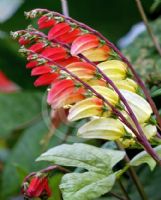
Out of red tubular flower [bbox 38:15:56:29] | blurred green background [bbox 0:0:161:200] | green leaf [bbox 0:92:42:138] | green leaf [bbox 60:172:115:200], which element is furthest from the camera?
green leaf [bbox 0:92:42:138]

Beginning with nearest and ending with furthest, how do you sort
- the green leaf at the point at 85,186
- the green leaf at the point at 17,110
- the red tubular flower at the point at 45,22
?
the green leaf at the point at 85,186
the red tubular flower at the point at 45,22
the green leaf at the point at 17,110

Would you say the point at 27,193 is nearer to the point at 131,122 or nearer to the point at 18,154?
the point at 131,122

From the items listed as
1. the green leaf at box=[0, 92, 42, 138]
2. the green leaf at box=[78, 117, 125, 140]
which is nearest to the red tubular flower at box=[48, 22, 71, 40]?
the green leaf at box=[78, 117, 125, 140]

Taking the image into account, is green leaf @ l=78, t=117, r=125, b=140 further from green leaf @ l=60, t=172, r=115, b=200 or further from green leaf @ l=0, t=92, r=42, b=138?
green leaf @ l=0, t=92, r=42, b=138

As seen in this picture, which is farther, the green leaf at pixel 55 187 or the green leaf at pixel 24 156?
the green leaf at pixel 24 156

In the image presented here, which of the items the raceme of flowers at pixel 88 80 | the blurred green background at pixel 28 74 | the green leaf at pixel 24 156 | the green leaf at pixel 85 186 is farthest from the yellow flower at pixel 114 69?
the green leaf at pixel 24 156

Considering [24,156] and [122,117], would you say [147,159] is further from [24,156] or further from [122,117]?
[24,156]

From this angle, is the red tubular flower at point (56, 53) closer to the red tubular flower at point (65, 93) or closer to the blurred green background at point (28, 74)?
the red tubular flower at point (65, 93)
